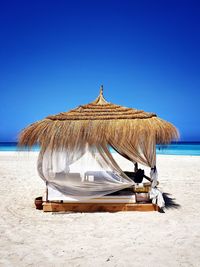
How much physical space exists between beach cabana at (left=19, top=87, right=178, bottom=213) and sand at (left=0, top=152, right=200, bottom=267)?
1.65 feet

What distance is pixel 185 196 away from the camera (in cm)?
739

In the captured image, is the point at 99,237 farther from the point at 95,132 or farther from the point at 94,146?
the point at 95,132

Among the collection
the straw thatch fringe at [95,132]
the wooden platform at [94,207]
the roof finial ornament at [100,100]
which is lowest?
the wooden platform at [94,207]

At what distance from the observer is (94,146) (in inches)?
223

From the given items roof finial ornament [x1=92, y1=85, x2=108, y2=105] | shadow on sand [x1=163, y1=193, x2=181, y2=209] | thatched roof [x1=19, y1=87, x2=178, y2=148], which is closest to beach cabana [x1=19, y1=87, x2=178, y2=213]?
thatched roof [x1=19, y1=87, x2=178, y2=148]

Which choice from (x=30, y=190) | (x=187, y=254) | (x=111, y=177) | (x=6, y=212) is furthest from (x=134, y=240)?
(x=30, y=190)

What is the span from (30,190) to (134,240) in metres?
4.60

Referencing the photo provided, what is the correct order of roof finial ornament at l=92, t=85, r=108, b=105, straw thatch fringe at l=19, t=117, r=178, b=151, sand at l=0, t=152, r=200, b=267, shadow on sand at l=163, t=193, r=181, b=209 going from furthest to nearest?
roof finial ornament at l=92, t=85, r=108, b=105
shadow on sand at l=163, t=193, r=181, b=209
straw thatch fringe at l=19, t=117, r=178, b=151
sand at l=0, t=152, r=200, b=267

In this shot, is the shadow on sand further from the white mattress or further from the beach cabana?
the white mattress

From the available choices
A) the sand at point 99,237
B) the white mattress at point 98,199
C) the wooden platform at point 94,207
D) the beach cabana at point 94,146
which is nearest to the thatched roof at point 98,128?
the beach cabana at point 94,146

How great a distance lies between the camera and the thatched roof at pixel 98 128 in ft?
18.2

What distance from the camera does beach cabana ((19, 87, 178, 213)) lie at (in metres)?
5.60

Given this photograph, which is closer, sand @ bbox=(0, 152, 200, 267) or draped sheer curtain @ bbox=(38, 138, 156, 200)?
sand @ bbox=(0, 152, 200, 267)

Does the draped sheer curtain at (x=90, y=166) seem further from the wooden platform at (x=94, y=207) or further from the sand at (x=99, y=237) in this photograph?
the sand at (x=99, y=237)
